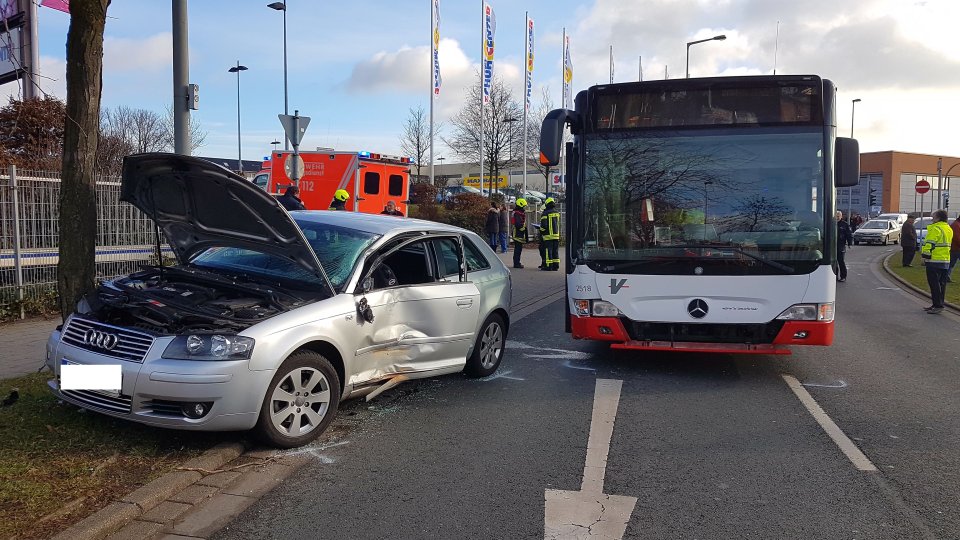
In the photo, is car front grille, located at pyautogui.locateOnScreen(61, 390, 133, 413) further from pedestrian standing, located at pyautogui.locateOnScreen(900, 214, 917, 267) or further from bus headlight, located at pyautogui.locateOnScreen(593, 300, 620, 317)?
pedestrian standing, located at pyautogui.locateOnScreen(900, 214, 917, 267)

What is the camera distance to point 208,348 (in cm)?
450

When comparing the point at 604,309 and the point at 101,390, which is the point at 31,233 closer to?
the point at 101,390

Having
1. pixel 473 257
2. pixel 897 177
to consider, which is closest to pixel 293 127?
pixel 473 257

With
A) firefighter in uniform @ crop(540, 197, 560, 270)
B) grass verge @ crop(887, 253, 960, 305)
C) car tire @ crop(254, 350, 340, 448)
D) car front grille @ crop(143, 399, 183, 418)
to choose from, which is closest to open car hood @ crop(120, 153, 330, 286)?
car tire @ crop(254, 350, 340, 448)

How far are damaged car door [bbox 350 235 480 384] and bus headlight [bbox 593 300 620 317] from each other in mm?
1199

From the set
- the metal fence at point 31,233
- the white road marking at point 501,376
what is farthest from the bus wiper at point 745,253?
the metal fence at point 31,233

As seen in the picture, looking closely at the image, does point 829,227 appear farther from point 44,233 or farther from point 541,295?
point 44,233

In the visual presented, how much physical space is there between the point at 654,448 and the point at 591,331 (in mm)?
2237

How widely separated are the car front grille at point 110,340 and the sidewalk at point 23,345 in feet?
7.04

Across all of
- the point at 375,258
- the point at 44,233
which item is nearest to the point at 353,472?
the point at 375,258

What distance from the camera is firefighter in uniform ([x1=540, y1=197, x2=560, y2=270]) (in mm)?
18406

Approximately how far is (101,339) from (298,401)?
128 centimetres

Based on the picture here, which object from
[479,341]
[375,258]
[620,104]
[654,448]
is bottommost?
[654,448]

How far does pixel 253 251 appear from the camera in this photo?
19.0 ft
